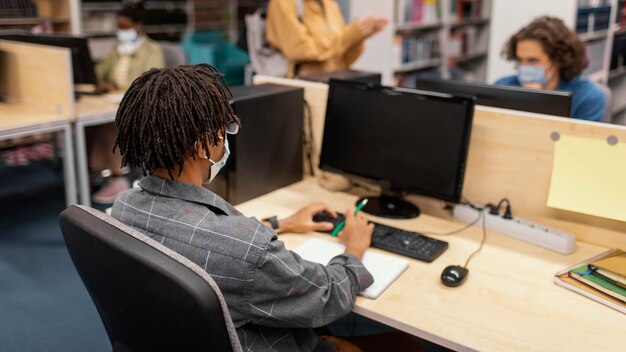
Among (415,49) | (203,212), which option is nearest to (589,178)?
(203,212)

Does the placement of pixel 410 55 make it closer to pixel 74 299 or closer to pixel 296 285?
pixel 74 299

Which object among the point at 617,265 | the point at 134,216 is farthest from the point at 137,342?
the point at 617,265

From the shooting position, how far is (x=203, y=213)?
1137mm

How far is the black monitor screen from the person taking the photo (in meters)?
1.75

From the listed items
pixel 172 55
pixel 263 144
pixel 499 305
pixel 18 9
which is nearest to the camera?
pixel 499 305

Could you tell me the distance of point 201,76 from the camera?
117 centimetres

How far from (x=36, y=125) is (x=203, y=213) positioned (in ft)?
6.94

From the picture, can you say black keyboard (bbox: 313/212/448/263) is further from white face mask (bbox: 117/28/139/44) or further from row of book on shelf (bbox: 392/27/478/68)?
row of book on shelf (bbox: 392/27/478/68)

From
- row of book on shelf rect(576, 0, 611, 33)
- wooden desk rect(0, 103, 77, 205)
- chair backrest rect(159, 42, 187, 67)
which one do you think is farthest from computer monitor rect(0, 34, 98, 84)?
row of book on shelf rect(576, 0, 611, 33)

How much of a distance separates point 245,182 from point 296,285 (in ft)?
→ 2.78

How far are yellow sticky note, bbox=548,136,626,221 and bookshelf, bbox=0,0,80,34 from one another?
4.03 metres

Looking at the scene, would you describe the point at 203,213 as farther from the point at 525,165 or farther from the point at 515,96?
the point at 515,96

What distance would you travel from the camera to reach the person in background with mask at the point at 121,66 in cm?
371

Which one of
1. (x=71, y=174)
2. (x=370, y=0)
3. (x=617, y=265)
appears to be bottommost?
(x=71, y=174)
